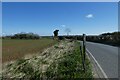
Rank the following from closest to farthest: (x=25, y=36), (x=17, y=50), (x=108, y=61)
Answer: (x=108, y=61)
(x=17, y=50)
(x=25, y=36)

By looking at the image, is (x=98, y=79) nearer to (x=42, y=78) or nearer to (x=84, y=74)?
(x=84, y=74)

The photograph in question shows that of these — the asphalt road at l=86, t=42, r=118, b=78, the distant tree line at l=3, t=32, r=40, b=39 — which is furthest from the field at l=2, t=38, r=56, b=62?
the distant tree line at l=3, t=32, r=40, b=39

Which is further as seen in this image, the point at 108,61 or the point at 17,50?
the point at 17,50

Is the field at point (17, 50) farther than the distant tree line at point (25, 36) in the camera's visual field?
No

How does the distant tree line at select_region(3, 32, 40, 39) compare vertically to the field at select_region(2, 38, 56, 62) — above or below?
above

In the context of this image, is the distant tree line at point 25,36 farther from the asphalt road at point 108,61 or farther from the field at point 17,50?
the asphalt road at point 108,61

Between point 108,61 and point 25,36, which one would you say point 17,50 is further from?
point 25,36

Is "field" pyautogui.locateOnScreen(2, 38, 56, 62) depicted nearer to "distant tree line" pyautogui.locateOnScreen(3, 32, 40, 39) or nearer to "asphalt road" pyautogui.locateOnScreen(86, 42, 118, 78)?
"asphalt road" pyautogui.locateOnScreen(86, 42, 118, 78)

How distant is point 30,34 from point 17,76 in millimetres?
120998

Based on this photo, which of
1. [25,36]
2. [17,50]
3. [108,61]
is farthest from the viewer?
[25,36]

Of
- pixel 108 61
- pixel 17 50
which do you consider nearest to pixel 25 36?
pixel 17 50

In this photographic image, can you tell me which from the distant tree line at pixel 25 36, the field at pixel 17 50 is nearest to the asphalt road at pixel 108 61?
the field at pixel 17 50

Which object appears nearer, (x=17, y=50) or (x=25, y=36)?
(x=17, y=50)

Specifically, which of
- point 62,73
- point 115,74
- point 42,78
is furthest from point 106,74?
point 42,78
